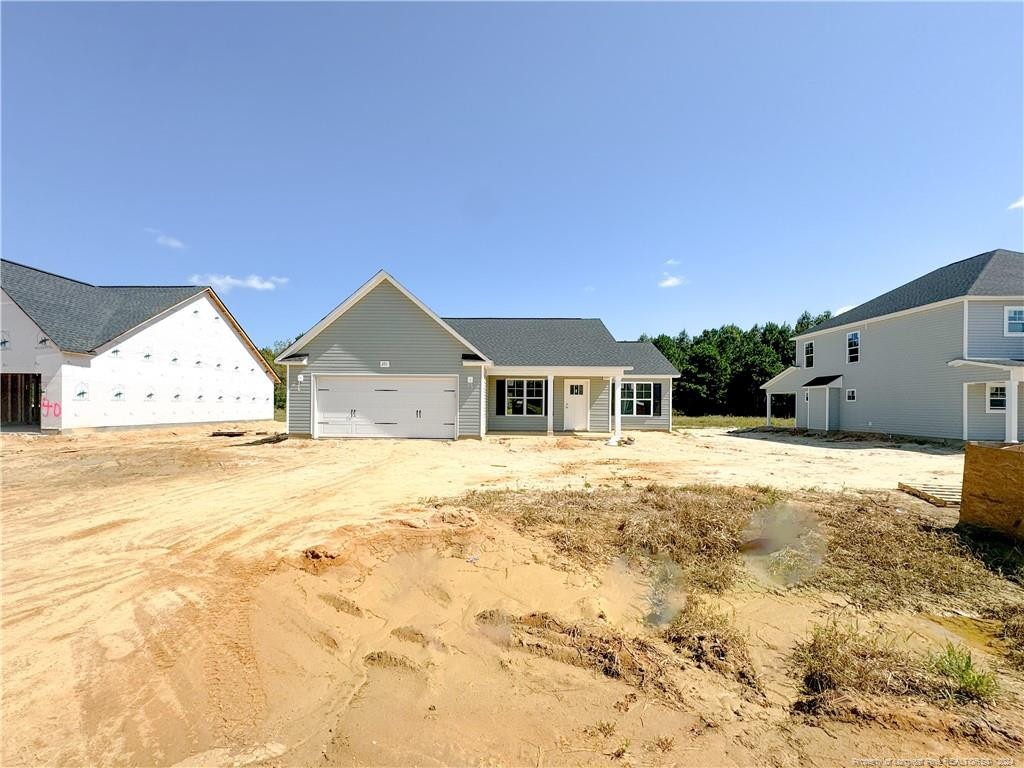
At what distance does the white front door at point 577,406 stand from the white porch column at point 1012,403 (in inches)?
613

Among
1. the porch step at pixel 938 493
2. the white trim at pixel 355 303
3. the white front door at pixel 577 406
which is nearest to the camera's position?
the porch step at pixel 938 493

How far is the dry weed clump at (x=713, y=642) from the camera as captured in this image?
11.3 feet

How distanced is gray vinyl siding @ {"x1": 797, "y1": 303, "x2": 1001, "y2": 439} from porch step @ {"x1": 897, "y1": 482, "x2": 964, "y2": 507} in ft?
43.6

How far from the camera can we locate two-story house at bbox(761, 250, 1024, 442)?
1798 centimetres

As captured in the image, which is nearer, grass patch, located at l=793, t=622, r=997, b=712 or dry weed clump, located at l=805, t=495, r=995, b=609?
grass patch, located at l=793, t=622, r=997, b=712

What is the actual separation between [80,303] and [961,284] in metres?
41.6

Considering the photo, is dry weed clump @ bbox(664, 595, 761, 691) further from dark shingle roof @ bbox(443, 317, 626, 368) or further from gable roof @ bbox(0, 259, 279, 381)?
gable roof @ bbox(0, 259, 279, 381)

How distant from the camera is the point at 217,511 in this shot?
7129mm

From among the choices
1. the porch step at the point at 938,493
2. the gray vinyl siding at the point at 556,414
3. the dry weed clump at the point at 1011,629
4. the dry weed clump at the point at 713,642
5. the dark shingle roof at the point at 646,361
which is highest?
the dark shingle roof at the point at 646,361

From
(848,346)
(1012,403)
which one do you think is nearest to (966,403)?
(1012,403)

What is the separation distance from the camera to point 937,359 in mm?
19484

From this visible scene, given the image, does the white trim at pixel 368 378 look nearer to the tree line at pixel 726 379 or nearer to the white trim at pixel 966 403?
the white trim at pixel 966 403

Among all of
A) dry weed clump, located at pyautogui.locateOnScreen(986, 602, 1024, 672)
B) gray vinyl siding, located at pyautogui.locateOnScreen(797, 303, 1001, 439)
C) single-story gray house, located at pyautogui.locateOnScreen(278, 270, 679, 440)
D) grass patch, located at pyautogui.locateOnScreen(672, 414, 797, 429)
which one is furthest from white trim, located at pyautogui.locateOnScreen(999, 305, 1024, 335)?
dry weed clump, located at pyautogui.locateOnScreen(986, 602, 1024, 672)

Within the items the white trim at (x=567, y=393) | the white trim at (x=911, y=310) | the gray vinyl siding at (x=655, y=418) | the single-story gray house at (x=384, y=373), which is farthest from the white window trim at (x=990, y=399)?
the white trim at (x=567, y=393)
